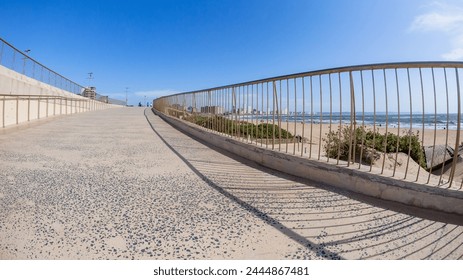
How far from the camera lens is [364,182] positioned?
3.25 meters

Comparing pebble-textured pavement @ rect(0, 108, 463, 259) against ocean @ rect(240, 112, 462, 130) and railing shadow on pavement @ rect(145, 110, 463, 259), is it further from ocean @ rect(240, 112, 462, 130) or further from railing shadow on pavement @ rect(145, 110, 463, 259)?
ocean @ rect(240, 112, 462, 130)

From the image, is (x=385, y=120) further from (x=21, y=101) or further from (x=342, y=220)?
(x=21, y=101)

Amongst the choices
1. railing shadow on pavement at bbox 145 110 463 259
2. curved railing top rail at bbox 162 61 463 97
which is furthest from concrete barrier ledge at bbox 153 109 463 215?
curved railing top rail at bbox 162 61 463 97

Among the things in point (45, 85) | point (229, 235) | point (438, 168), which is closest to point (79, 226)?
point (229, 235)

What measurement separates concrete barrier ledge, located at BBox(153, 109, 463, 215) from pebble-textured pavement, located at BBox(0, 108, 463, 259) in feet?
0.40

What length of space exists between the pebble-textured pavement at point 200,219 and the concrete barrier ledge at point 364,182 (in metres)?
0.12

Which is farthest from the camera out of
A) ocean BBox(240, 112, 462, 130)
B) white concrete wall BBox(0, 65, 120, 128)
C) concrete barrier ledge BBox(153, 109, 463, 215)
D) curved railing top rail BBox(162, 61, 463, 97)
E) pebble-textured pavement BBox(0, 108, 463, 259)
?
white concrete wall BBox(0, 65, 120, 128)

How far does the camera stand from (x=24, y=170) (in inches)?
161

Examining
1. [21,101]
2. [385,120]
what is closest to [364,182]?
[385,120]

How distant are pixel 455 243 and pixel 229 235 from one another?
1.82m

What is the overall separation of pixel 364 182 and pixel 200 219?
201 cm

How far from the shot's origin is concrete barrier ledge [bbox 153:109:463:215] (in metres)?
2.76

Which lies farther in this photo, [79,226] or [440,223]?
[440,223]
